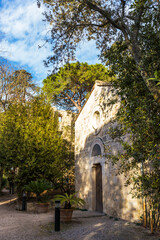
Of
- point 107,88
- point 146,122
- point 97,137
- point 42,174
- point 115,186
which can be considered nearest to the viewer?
point 146,122

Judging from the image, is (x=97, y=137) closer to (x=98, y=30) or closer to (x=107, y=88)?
(x=107, y=88)

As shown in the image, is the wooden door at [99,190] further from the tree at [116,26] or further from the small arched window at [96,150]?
the tree at [116,26]

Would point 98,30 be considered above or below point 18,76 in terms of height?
below

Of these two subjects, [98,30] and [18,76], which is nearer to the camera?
[98,30]

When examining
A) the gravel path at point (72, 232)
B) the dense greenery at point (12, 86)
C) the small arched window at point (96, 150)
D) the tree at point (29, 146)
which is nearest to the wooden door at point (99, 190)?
the small arched window at point (96, 150)

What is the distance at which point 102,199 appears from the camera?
10.1m

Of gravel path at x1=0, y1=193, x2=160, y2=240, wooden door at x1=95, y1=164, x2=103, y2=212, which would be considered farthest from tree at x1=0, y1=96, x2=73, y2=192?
gravel path at x1=0, y1=193, x2=160, y2=240

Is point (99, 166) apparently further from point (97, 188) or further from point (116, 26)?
point (116, 26)

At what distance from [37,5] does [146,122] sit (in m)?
4.63

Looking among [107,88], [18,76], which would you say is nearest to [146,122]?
→ [107,88]

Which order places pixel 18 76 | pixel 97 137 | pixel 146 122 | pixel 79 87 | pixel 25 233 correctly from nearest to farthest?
pixel 146 122, pixel 25 233, pixel 97 137, pixel 18 76, pixel 79 87

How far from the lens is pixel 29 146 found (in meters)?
11.1

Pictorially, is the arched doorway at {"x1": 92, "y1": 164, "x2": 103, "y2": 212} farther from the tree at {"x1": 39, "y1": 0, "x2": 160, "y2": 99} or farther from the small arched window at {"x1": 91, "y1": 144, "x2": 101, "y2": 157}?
the tree at {"x1": 39, "y1": 0, "x2": 160, "y2": 99}

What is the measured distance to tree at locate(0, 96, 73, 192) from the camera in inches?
435
